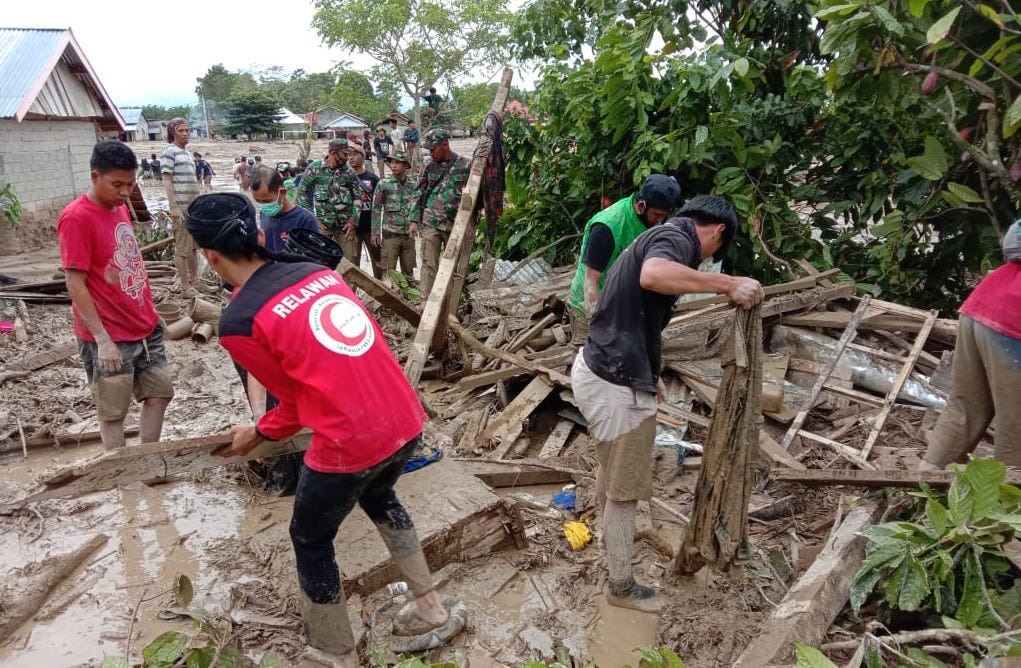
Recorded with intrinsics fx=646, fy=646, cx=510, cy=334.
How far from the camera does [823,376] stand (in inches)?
188

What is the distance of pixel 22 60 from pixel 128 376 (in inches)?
445

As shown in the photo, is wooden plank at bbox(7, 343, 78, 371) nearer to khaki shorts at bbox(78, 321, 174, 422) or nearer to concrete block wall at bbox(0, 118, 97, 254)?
khaki shorts at bbox(78, 321, 174, 422)

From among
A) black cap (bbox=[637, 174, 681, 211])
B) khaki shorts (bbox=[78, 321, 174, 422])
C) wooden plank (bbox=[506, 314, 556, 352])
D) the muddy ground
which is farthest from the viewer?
wooden plank (bbox=[506, 314, 556, 352])

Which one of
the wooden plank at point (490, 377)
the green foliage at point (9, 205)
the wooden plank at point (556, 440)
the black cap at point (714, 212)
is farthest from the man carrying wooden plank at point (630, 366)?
the green foliage at point (9, 205)

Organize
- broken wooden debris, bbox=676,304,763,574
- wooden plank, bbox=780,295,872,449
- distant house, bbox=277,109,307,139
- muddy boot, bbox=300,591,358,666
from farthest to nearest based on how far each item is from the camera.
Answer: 1. distant house, bbox=277,109,307,139
2. wooden plank, bbox=780,295,872,449
3. broken wooden debris, bbox=676,304,763,574
4. muddy boot, bbox=300,591,358,666

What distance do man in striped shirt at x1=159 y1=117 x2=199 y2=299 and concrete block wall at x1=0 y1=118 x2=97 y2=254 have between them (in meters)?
3.99

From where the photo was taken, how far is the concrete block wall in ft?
34.9

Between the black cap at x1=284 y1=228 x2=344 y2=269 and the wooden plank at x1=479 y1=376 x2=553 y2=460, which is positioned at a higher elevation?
the black cap at x1=284 y1=228 x2=344 y2=269

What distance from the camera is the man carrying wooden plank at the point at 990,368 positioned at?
3.10 m

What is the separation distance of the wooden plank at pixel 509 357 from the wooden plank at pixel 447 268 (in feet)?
0.55

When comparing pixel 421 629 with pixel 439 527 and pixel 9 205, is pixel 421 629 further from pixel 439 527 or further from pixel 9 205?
pixel 9 205

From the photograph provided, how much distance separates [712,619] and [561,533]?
1.03 meters

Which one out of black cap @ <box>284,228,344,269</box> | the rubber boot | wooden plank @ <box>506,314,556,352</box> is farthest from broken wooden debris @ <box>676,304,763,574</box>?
wooden plank @ <box>506,314,556,352</box>

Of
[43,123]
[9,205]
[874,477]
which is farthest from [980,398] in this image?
[43,123]
